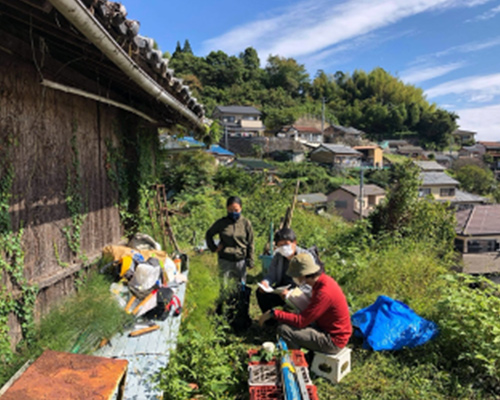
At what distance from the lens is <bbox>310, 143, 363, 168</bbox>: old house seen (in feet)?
149

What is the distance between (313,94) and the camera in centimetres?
8081

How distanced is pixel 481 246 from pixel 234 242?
1824 centimetres

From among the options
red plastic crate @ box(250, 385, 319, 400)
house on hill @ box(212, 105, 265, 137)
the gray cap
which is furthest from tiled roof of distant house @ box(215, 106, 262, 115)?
red plastic crate @ box(250, 385, 319, 400)

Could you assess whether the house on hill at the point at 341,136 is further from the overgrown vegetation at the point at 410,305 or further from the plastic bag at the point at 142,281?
the plastic bag at the point at 142,281

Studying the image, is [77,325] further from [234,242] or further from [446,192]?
[446,192]

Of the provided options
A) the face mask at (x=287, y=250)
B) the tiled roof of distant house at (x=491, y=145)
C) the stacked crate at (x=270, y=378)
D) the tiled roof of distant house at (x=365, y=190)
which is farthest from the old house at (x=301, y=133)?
the stacked crate at (x=270, y=378)

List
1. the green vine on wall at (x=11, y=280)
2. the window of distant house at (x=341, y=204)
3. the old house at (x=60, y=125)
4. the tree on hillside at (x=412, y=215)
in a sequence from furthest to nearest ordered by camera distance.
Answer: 1. the window of distant house at (x=341, y=204)
2. the tree on hillside at (x=412, y=215)
3. the green vine on wall at (x=11, y=280)
4. the old house at (x=60, y=125)

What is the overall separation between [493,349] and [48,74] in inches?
195

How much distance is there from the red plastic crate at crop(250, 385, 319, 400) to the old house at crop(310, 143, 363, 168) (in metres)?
44.0

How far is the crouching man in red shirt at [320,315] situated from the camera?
11.3 feet

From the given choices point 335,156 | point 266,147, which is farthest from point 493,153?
point 266,147

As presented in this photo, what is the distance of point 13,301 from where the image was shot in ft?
8.95

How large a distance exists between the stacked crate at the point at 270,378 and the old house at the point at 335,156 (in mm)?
43708

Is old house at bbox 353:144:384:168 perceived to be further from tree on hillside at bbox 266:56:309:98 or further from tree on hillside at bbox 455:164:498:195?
tree on hillside at bbox 266:56:309:98
